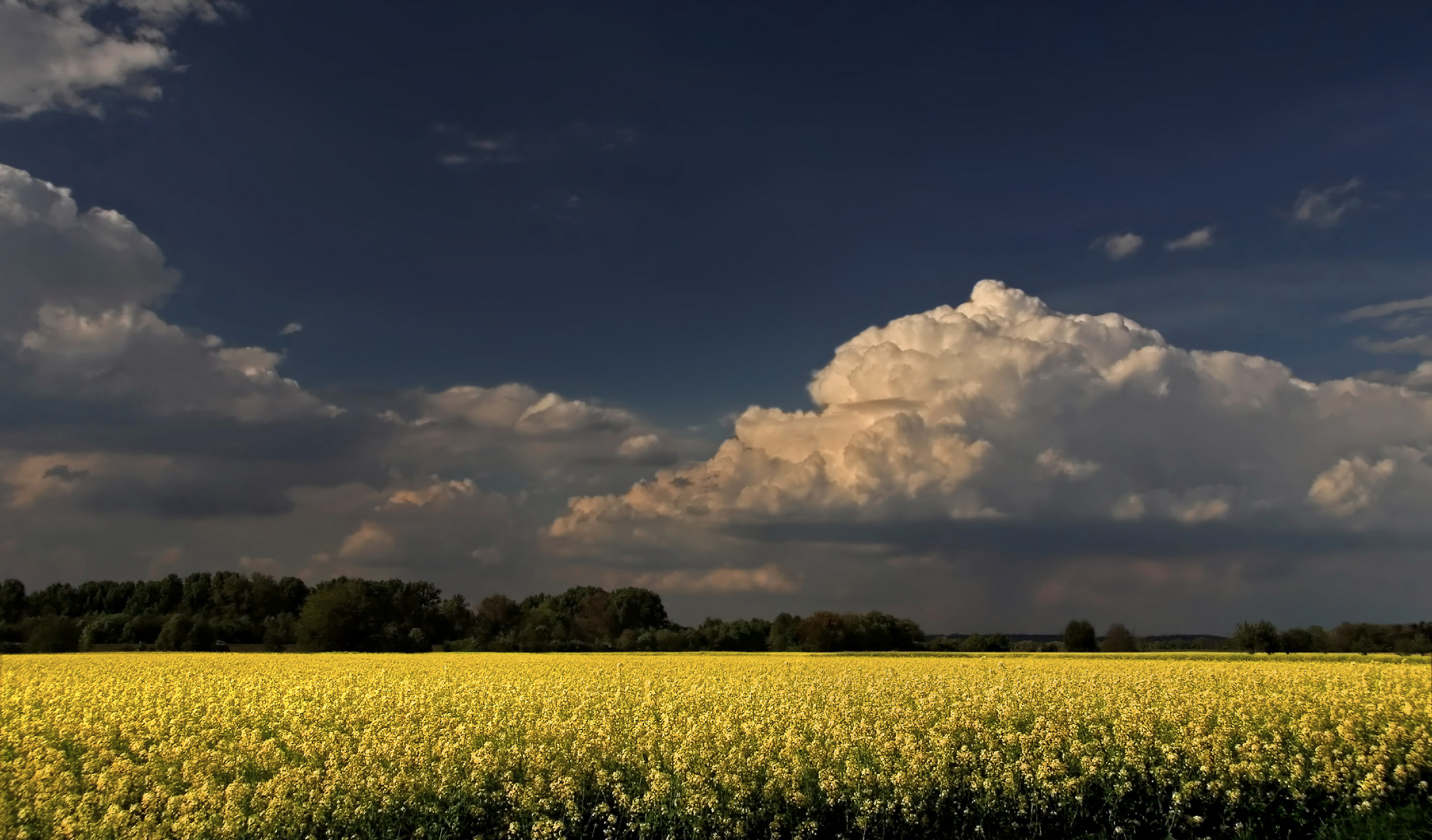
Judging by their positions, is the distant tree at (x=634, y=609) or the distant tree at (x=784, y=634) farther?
the distant tree at (x=634, y=609)

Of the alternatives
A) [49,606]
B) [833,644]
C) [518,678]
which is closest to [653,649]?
[833,644]

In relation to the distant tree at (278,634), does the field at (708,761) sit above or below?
above

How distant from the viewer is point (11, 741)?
18.1 metres

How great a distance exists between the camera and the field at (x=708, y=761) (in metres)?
14.4

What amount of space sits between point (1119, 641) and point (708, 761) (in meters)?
64.9

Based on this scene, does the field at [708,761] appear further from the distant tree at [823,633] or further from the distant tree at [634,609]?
the distant tree at [634,609]

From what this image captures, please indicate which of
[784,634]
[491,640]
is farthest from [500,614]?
[784,634]

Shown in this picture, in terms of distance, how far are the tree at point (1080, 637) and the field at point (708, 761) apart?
48.3m

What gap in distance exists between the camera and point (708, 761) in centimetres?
1562

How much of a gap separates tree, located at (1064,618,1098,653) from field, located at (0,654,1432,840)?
159 ft

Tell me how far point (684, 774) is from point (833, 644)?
58305 mm

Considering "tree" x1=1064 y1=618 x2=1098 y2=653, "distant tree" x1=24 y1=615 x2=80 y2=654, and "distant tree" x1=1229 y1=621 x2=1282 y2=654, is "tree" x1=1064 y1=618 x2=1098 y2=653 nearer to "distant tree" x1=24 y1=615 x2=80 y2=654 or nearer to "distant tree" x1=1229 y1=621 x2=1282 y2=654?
"distant tree" x1=1229 y1=621 x2=1282 y2=654

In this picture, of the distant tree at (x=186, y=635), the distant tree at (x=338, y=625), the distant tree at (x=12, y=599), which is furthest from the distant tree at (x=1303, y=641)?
the distant tree at (x=12, y=599)

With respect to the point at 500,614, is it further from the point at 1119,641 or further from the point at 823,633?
the point at 1119,641
